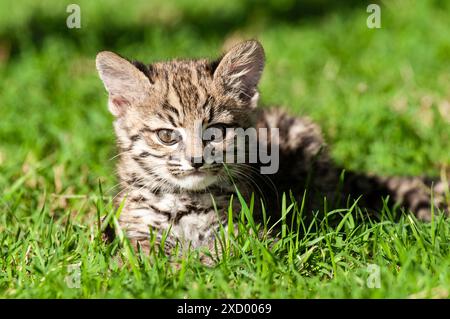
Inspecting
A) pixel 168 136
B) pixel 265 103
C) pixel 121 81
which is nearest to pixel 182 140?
pixel 168 136

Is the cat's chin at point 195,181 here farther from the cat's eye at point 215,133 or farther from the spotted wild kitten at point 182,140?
the cat's eye at point 215,133

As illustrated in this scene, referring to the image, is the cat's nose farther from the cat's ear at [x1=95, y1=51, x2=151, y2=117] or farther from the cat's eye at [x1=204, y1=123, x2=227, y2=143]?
the cat's ear at [x1=95, y1=51, x2=151, y2=117]

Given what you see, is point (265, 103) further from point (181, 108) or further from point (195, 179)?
point (195, 179)

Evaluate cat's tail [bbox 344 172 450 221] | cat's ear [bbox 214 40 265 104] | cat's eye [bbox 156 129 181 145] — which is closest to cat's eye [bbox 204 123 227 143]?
cat's eye [bbox 156 129 181 145]

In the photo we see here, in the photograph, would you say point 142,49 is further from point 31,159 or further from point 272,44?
point 31,159

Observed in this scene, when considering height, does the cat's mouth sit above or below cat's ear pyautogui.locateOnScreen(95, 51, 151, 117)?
below

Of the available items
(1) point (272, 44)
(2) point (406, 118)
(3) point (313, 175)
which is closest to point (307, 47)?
(1) point (272, 44)
